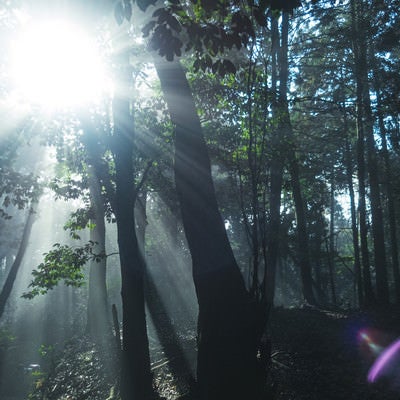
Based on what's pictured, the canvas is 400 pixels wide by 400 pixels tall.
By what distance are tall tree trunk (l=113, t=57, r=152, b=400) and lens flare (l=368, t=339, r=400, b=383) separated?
4424mm

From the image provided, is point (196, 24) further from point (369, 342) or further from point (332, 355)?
point (369, 342)

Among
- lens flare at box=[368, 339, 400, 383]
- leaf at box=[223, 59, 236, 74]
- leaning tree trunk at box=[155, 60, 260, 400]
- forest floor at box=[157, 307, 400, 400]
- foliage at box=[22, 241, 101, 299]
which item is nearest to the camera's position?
leaf at box=[223, 59, 236, 74]

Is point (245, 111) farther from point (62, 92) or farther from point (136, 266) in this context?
point (62, 92)

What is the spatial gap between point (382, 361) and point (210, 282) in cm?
459

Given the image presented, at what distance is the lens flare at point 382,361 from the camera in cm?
727

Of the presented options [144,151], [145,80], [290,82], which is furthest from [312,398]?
[290,82]

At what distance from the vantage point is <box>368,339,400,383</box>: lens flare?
727 centimetres

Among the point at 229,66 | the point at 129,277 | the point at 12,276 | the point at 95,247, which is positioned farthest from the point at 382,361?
the point at 12,276

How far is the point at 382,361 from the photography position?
25.8 feet

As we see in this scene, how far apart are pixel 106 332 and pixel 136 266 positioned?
10162 mm

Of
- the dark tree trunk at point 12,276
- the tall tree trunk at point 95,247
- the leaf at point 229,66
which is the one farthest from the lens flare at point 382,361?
the dark tree trunk at point 12,276

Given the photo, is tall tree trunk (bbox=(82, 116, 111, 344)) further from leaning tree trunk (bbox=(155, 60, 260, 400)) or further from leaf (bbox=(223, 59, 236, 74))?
leaf (bbox=(223, 59, 236, 74))

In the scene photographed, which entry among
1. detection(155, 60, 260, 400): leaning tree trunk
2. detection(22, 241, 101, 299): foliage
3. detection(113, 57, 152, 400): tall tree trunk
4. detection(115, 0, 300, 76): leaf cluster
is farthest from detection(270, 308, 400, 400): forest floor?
detection(22, 241, 101, 299): foliage

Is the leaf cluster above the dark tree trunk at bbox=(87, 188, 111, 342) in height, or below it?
above
